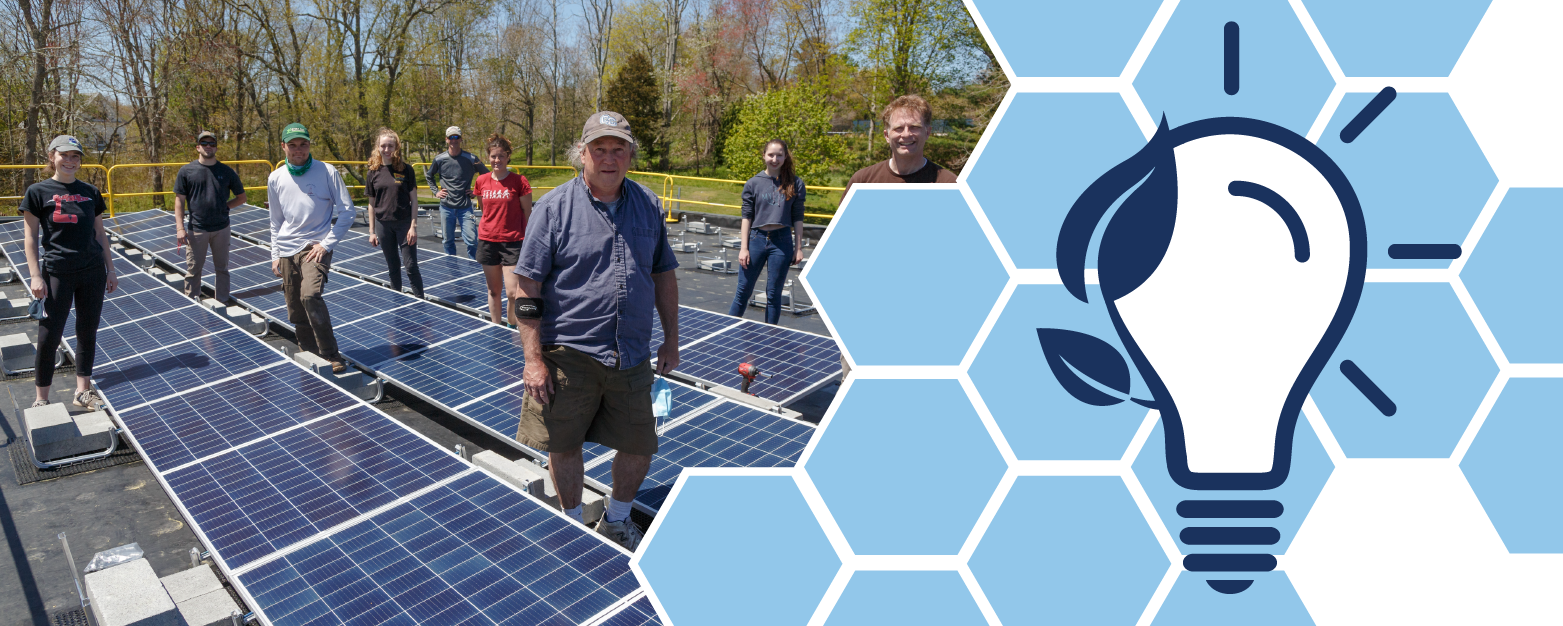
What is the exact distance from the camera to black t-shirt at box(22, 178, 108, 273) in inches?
182

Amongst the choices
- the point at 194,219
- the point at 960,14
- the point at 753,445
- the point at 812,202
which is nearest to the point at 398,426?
the point at 753,445

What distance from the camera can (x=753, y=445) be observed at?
4.09 meters

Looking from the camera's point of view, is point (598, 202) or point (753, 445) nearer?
point (598, 202)

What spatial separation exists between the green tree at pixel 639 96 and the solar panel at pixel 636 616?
34.9 meters

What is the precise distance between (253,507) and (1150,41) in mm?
3610

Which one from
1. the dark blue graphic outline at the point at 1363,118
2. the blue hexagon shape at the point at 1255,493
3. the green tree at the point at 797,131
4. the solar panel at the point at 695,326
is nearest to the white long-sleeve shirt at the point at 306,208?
the solar panel at the point at 695,326

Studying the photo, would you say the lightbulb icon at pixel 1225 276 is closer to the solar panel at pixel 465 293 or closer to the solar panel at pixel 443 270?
the solar panel at pixel 465 293

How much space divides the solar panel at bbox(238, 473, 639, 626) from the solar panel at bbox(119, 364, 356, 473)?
144 cm

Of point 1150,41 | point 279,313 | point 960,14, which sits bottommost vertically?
point 279,313

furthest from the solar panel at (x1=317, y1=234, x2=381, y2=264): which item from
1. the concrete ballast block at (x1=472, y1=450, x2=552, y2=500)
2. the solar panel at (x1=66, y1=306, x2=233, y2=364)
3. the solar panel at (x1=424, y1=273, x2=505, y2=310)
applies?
the concrete ballast block at (x1=472, y1=450, x2=552, y2=500)

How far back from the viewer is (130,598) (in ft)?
8.05

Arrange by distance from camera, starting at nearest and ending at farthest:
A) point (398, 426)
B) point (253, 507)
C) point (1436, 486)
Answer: point (1436, 486) → point (253, 507) → point (398, 426)

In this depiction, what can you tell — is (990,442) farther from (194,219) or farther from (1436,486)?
(194,219)

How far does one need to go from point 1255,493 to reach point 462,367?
4.86 metres
